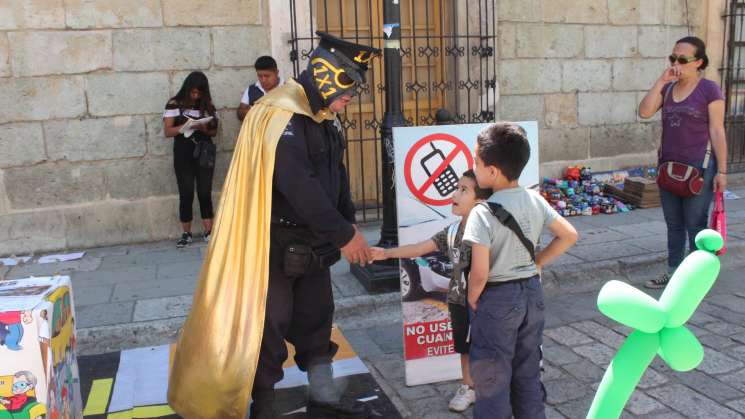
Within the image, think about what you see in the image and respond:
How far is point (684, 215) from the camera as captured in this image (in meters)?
5.16

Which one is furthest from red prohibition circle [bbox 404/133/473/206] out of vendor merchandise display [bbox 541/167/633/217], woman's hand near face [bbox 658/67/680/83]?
vendor merchandise display [bbox 541/167/633/217]

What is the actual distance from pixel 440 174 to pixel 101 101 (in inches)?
168

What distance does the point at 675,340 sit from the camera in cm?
205

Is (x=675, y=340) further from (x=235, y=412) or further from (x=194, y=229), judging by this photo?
(x=194, y=229)

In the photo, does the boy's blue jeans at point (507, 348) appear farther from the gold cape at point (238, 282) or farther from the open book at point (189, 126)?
the open book at point (189, 126)

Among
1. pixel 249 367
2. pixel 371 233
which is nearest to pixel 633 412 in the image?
pixel 249 367

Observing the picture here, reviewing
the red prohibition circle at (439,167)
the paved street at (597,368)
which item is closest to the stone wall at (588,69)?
the paved street at (597,368)

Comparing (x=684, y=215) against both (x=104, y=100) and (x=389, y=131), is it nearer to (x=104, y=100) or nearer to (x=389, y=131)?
(x=389, y=131)

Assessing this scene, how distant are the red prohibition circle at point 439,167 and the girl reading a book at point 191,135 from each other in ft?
10.8

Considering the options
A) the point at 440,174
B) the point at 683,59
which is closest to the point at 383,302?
the point at 440,174

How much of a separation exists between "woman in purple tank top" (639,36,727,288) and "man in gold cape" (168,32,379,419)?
9.81 ft

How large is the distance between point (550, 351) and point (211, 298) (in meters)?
2.24

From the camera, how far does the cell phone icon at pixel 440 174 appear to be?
3.70 meters

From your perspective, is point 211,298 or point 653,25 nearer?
point 211,298
